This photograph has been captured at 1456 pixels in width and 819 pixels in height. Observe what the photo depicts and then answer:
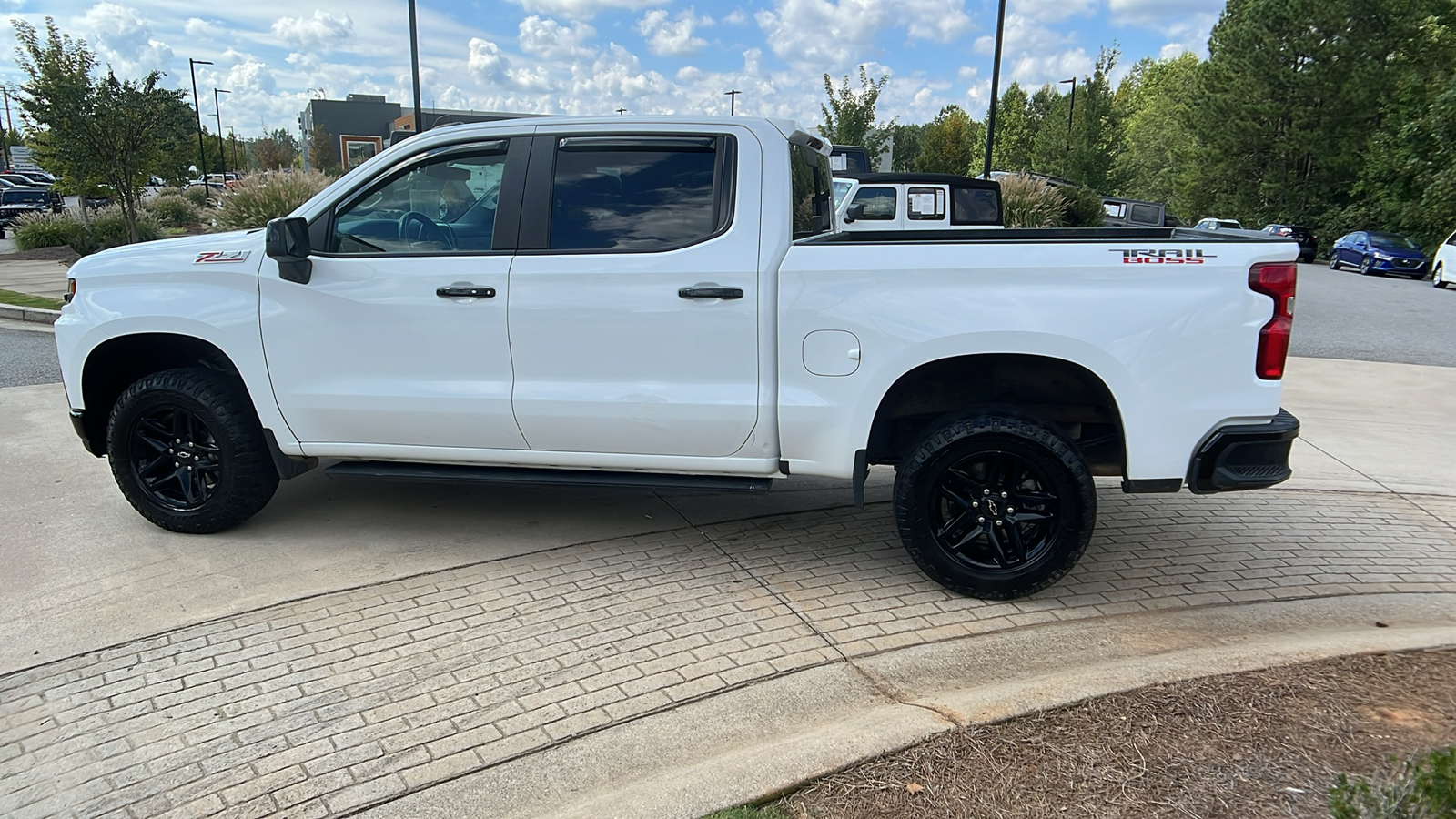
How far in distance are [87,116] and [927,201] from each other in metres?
14.9

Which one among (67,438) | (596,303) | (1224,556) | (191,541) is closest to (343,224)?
(596,303)

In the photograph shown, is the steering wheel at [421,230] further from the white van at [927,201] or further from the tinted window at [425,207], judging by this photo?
the white van at [927,201]

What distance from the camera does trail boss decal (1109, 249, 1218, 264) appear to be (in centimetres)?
372

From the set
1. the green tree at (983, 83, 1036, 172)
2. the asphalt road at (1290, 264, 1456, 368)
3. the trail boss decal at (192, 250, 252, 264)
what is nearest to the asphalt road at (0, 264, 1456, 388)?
A: the asphalt road at (1290, 264, 1456, 368)

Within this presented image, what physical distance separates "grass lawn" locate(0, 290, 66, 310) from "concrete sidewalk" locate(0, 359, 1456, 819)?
8179 millimetres

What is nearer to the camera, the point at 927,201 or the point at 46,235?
the point at 927,201

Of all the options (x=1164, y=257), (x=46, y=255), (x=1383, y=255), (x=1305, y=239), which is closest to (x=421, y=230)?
(x=1164, y=257)

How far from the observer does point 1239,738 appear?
309 cm

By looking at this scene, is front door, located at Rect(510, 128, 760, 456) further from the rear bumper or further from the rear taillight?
the rear taillight

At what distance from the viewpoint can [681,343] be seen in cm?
418

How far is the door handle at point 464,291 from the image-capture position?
430 centimetres

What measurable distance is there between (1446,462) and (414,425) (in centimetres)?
683

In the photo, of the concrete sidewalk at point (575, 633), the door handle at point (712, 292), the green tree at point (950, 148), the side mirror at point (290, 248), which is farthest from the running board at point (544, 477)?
the green tree at point (950, 148)

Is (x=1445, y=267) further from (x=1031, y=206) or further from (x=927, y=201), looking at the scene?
(x=927, y=201)
